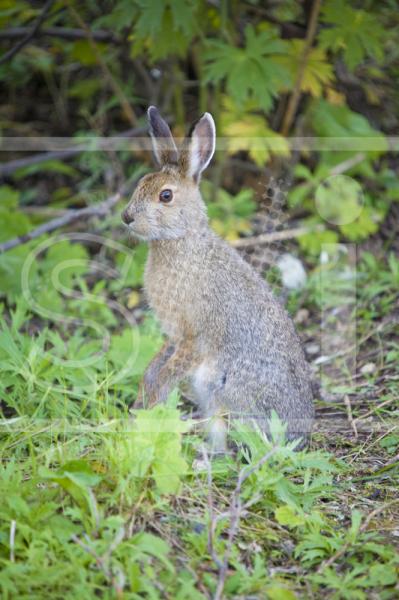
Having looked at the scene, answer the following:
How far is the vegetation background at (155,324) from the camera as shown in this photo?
121 inches

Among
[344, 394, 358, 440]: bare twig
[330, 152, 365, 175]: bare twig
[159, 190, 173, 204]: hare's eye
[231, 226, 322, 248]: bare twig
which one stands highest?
[159, 190, 173, 204]: hare's eye

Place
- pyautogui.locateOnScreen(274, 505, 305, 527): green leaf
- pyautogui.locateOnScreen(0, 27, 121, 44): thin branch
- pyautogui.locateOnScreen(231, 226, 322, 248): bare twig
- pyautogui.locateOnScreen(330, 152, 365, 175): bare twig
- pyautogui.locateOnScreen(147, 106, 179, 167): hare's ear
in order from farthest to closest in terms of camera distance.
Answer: pyautogui.locateOnScreen(330, 152, 365, 175): bare twig, pyautogui.locateOnScreen(0, 27, 121, 44): thin branch, pyautogui.locateOnScreen(231, 226, 322, 248): bare twig, pyautogui.locateOnScreen(147, 106, 179, 167): hare's ear, pyautogui.locateOnScreen(274, 505, 305, 527): green leaf

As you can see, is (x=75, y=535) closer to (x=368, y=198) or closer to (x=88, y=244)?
(x=88, y=244)

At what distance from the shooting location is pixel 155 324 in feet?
18.5

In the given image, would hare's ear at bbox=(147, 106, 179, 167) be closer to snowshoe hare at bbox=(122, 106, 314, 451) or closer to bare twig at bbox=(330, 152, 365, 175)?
snowshoe hare at bbox=(122, 106, 314, 451)

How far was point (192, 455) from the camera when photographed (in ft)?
12.4

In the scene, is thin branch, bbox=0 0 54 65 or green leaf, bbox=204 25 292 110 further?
thin branch, bbox=0 0 54 65

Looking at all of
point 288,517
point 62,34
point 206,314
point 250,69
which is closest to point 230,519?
point 288,517

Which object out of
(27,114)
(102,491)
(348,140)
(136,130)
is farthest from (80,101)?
(102,491)

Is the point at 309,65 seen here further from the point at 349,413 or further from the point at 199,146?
the point at 349,413

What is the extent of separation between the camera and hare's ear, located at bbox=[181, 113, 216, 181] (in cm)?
453

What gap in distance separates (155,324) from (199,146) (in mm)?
1522

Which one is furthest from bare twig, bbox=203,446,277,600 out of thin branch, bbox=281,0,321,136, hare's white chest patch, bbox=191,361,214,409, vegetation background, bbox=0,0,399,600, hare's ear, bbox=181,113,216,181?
thin branch, bbox=281,0,321,136

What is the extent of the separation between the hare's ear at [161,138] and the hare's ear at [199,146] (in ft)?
0.41
